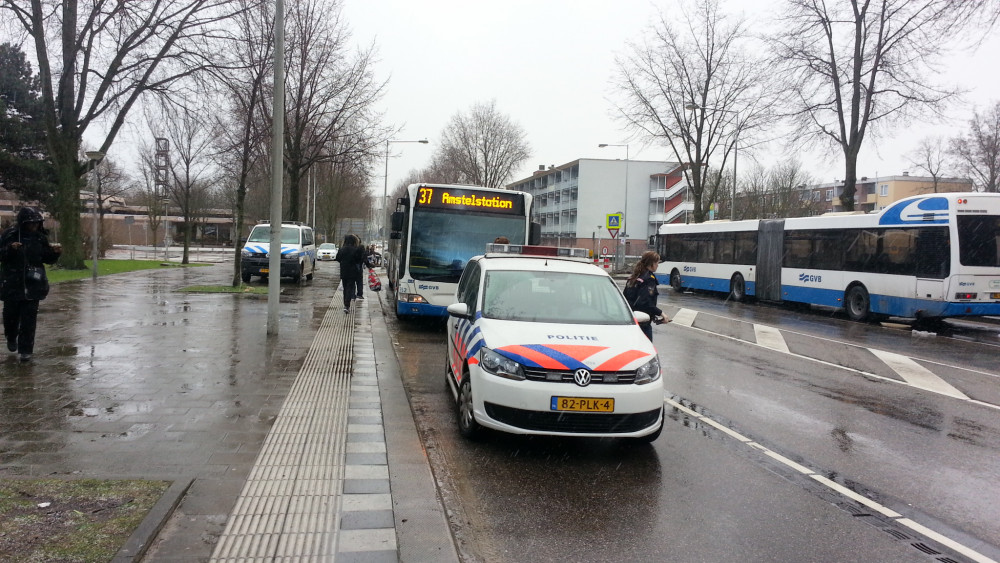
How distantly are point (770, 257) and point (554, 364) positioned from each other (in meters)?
18.2

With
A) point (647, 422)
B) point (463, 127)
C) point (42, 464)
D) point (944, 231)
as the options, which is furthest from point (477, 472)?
point (463, 127)

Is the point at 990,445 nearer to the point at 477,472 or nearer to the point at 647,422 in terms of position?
the point at 647,422

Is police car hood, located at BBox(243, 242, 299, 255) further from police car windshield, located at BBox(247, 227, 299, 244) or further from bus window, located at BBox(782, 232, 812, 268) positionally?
bus window, located at BBox(782, 232, 812, 268)

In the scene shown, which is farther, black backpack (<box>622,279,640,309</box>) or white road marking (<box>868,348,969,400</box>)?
white road marking (<box>868,348,969,400</box>)

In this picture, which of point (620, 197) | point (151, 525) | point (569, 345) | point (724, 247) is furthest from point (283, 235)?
point (620, 197)

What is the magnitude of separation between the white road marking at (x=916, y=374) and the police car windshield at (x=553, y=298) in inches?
210

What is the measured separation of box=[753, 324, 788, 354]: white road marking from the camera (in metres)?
12.4

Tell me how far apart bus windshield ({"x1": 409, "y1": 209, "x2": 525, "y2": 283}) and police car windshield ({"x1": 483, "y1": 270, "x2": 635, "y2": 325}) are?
5.90 m

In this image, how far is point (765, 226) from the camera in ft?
71.1

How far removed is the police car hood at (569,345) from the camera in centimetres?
526

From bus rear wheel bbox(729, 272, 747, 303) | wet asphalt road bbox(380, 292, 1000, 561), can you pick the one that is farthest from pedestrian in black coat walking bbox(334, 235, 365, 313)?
bus rear wheel bbox(729, 272, 747, 303)

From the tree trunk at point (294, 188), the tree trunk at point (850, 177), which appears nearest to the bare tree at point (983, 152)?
the tree trunk at point (850, 177)

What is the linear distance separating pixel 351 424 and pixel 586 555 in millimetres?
2985

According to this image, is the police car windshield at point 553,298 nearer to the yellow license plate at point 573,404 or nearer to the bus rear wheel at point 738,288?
the yellow license plate at point 573,404
